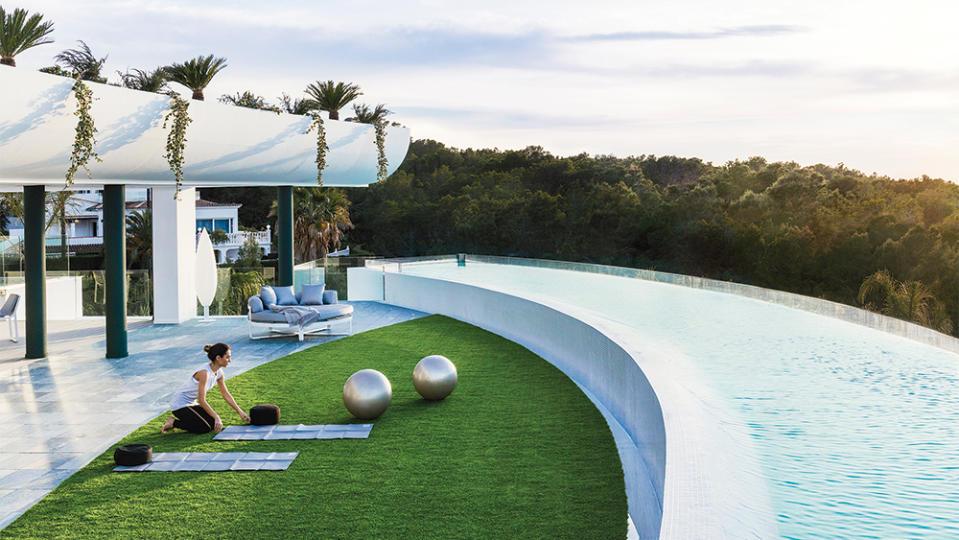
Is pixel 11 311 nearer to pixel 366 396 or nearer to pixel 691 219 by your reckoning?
pixel 366 396

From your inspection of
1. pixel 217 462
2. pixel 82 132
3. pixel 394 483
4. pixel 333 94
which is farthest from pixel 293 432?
pixel 333 94

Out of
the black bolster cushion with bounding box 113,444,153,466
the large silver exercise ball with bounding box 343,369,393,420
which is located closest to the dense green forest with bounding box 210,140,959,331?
the large silver exercise ball with bounding box 343,369,393,420

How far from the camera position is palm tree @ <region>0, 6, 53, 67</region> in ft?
32.3

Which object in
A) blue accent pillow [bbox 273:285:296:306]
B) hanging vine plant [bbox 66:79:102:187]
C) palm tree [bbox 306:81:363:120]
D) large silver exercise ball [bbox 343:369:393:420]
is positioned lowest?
large silver exercise ball [bbox 343:369:393:420]

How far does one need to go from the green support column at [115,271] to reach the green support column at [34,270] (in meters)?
0.89

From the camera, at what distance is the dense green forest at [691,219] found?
3241cm

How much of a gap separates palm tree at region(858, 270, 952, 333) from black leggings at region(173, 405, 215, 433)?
25.0 metres

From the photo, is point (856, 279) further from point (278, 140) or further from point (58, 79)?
point (58, 79)

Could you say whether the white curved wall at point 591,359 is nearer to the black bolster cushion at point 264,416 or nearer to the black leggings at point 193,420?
the black bolster cushion at point 264,416

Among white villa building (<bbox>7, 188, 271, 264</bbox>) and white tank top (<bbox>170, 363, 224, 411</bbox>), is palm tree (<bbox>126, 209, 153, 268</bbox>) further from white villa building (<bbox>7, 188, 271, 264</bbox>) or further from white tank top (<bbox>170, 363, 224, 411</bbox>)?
white tank top (<bbox>170, 363, 224, 411</bbox>)

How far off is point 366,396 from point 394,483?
2.02 meters

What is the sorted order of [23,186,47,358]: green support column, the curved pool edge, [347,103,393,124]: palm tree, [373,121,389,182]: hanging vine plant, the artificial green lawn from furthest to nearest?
1. [347,103,393,124]: palm tree
2. [373,121,389,182]: hanging vine plant
3. [23,186,47,358]: green support column
4. the artificial green lawn
5. the curved pool edge

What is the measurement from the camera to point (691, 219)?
137 ft

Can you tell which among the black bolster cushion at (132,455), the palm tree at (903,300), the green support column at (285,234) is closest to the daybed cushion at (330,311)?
the green support column at (285,234)
